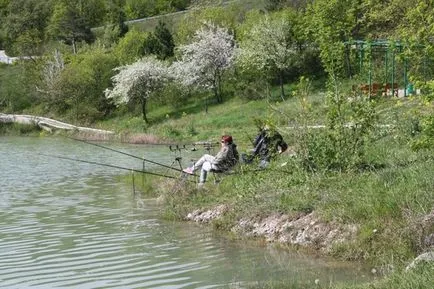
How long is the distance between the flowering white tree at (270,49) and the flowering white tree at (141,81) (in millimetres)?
6034

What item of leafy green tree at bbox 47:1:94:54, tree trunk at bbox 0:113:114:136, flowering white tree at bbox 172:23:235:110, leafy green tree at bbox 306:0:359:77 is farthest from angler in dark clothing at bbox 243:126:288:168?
leafy green tree at bbox 47:1:94:54

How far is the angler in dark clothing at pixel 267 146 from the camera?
15.1 m

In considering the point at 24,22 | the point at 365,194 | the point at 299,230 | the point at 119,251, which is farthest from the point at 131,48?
the point at 365,194

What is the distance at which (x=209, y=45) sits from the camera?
50.0 m

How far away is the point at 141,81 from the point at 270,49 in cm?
970

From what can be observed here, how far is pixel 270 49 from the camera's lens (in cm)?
4741

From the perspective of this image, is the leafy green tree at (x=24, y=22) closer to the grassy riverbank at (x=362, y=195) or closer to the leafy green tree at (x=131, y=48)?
the leafy green tree at (x=131, y=48)

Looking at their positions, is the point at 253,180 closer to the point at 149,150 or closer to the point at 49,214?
the point at 49,214

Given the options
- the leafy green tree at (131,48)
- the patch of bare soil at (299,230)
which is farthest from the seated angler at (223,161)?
the leafy green tree at (131,48)

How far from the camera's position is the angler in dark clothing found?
1513cm

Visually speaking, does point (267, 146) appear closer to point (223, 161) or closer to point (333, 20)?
point (223, 161)

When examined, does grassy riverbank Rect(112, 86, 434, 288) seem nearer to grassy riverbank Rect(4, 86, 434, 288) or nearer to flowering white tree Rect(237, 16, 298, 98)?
grassy riverbank Rect(4, 86, 434, 288)

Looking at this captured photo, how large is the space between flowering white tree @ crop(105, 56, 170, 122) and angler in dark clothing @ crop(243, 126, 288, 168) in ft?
109

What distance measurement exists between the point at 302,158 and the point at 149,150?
70.7 ft
